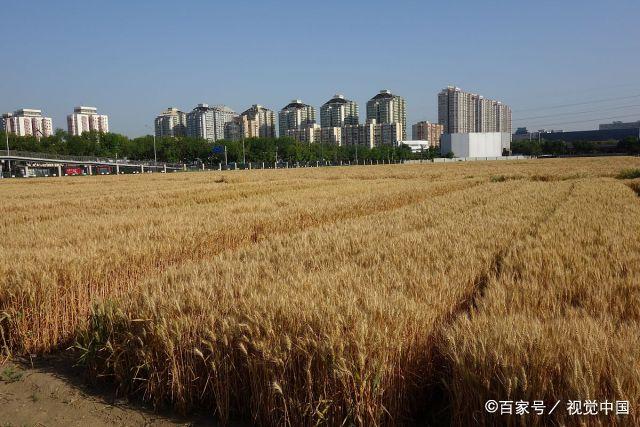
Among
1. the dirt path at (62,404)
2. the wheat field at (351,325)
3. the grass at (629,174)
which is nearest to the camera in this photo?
the wheat field at (351,325)

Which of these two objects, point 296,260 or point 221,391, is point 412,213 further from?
point 221,391

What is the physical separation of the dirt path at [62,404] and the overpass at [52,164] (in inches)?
4412

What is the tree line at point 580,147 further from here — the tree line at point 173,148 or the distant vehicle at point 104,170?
the distant vehicle at point 104,170

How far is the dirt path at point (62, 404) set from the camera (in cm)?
374

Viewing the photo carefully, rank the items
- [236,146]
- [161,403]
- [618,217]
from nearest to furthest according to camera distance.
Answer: [161,403]
[618,217]
[236,146]

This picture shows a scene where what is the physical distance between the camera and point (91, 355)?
4.38 m

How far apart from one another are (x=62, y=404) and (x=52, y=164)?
133446 mm

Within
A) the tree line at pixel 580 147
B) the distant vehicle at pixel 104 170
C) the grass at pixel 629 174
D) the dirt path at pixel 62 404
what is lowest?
the dirt path at pixel 62 404

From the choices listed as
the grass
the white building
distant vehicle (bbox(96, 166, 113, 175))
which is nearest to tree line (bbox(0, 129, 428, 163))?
distant vehicle (bbox(96, 166, 113, 175))

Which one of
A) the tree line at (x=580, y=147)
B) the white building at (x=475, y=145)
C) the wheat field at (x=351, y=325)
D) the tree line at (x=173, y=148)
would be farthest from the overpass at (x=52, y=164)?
the tree line at (x=580, y=147)

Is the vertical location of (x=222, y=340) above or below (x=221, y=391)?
above

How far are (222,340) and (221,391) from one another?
16.7 inches

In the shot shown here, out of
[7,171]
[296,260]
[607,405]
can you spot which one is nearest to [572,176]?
[296,260]

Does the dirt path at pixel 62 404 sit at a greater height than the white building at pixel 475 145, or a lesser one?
lesser
